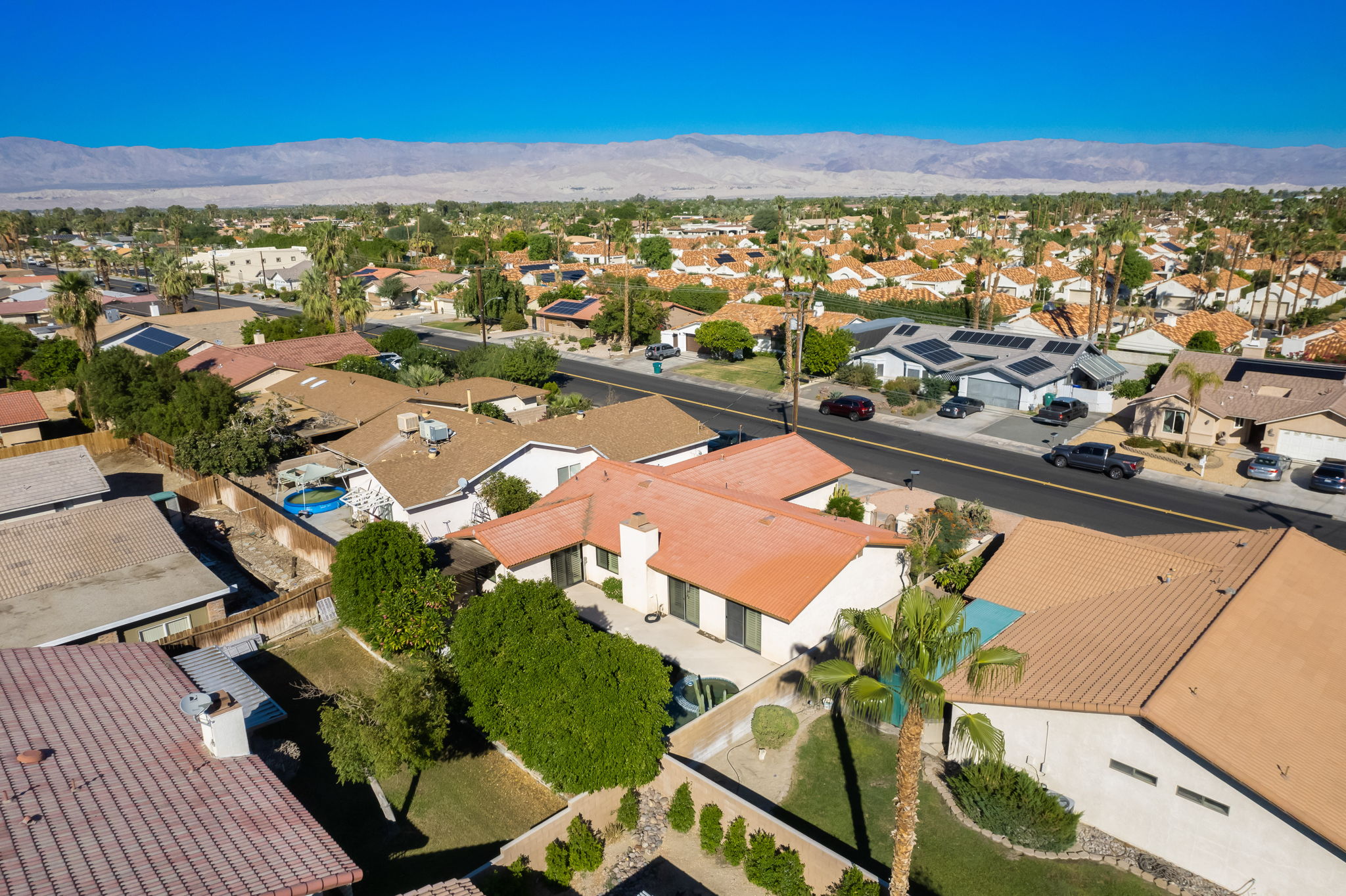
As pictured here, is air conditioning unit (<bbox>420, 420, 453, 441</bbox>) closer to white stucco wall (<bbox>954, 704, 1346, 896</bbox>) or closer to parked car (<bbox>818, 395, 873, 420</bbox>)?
white stucco wall (<bbox>954, 704, 1346, 896</bbox>)

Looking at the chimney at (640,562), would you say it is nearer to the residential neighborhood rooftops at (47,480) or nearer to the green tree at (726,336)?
the residential neighborhood rooftops at (47,480)

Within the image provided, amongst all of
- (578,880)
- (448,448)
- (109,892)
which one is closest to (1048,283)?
(448,448)

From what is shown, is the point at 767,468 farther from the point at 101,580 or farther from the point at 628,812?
the point at 101,580

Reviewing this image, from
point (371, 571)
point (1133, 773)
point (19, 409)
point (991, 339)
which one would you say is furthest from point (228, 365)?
point (1133, 773)

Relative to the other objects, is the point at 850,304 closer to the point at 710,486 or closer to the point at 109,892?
the point at 710,486

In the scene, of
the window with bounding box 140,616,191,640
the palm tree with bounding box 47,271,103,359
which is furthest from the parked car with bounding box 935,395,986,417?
the palm tree with bounding box 47,271,103,359

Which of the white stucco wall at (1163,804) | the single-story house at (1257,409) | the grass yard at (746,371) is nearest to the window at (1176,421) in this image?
the single-story house at (1257,409)
